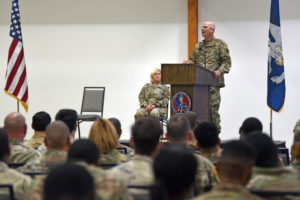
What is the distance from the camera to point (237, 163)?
2193 mm

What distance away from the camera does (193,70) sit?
5.98m

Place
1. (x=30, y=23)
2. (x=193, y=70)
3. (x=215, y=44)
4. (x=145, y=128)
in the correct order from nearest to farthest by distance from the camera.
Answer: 1. (x=145, y=128)
2. (x=193, y=70)
3. (x=215, y=44)
4. (x=30, y=23)

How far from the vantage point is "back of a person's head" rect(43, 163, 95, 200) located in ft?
5.44

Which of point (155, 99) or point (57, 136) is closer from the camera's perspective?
point (57, 136)

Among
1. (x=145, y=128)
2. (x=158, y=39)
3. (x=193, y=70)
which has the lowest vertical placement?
(x=145, y=128)

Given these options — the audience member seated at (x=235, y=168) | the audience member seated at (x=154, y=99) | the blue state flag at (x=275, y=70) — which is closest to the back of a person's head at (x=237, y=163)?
the audience member seated at (x=235, y=168)

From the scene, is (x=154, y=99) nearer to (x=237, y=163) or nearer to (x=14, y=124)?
(x=14, y=124)

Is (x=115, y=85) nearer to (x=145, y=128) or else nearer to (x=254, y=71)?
(x=254, y=71)

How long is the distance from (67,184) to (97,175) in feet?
2.48

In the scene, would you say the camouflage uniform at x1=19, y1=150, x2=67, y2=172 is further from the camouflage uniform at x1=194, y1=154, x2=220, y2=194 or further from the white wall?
the white wall

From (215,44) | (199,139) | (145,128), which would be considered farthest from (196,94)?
(145,128)

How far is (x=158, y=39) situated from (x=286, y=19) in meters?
2.22

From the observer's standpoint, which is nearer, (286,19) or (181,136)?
(181,136)

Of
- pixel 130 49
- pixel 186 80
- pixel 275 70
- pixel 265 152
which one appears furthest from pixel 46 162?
pixel 130 49
